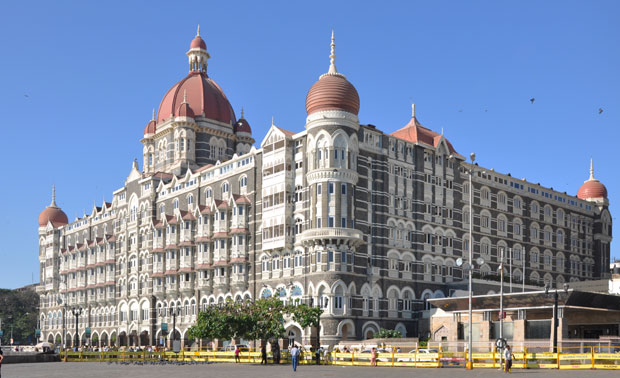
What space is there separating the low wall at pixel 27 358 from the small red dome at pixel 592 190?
2961 inches

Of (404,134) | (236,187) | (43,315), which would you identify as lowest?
(43,315)

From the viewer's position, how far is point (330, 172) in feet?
243

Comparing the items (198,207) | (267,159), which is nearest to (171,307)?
(198,207)

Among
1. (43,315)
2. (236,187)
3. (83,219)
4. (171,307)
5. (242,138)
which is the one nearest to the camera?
(236,187)

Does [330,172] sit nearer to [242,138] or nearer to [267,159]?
[267,159]

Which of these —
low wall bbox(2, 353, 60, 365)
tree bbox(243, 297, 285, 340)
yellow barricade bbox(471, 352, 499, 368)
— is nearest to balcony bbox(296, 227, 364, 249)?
tree bbox(243, 297, 285, 340)

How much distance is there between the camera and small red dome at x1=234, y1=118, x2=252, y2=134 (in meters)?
108

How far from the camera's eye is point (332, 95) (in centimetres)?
7481

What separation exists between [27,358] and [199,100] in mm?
46244

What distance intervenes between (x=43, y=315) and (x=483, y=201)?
259 ft

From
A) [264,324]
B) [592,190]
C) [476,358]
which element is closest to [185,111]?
[264,324]

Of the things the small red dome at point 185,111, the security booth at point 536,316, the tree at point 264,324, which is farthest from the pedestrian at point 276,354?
the small red dome at point 185,111

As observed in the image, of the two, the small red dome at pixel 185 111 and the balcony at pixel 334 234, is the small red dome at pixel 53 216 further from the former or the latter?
the balcony at pixel 334 234

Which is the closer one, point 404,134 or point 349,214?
point 349,214
